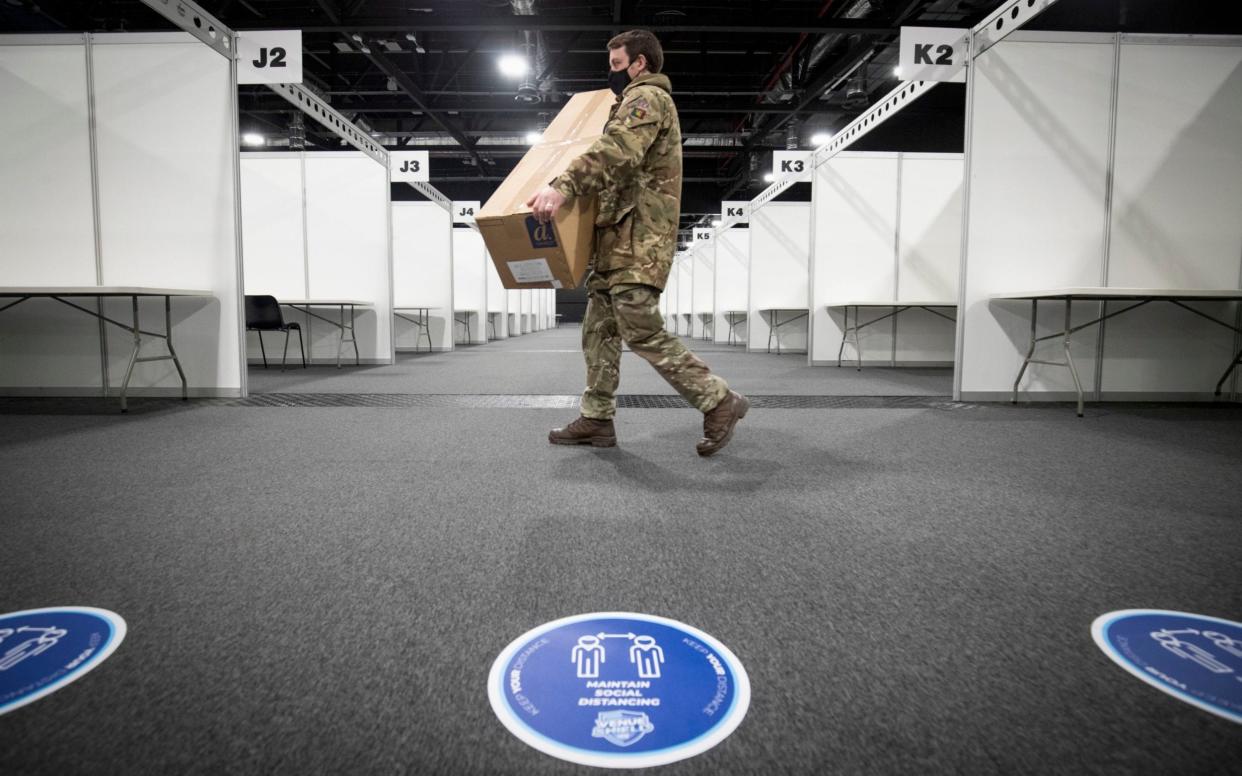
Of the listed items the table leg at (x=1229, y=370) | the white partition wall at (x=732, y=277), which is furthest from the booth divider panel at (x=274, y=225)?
the table leg at (x=1229, y=370)

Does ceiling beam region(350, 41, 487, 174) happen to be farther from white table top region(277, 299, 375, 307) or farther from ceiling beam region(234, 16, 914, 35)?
white table top region(277, 299, 375, 307)

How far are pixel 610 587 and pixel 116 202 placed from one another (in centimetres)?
458

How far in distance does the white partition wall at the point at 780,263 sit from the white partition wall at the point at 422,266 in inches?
188

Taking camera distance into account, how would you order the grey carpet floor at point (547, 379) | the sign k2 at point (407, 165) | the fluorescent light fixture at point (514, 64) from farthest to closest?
the fluorescent light fixture at point (514, 64) < the sign k2 at point (407, 165) < the grey carpet floor at point (547, 379)

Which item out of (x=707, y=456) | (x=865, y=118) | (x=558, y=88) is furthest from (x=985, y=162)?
(x=558, y=88)

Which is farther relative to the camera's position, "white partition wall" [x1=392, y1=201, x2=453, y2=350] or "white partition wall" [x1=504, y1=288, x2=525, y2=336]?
"white partition wall" [x1=504, y1=288, x2=525, y2=336]

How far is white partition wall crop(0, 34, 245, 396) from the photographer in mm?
3775

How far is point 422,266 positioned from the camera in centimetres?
864

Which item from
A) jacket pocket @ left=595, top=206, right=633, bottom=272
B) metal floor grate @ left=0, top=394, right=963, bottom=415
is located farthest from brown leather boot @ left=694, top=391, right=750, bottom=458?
metal floor grate @ left=0, top=394, right=963, bottom=415

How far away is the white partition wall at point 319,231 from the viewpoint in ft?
20.2

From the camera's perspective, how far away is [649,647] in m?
0.96

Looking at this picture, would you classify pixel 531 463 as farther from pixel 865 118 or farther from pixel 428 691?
pixel 865 118

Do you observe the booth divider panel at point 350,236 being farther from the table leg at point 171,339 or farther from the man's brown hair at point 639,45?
the man's brown hair at point 639,45

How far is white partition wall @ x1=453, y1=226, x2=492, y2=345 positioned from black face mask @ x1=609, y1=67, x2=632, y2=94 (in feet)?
29.0
